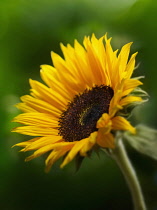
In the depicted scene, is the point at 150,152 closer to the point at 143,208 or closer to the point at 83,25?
the point at 143,208

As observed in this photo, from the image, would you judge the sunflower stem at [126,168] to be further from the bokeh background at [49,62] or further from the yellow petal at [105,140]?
the bokeh background at [49,62]

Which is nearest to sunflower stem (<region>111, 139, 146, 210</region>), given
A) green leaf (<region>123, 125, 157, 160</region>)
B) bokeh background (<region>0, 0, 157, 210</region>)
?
green leaf (<region>123, 125, 157, 160</region>)

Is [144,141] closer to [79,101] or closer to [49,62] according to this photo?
[79,101]

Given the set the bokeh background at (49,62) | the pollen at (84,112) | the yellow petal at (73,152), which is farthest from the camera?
the bokeh background at (49,62)

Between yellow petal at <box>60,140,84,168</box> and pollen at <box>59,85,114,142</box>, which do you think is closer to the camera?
yellow petal at <box>60,140,84,168</box>

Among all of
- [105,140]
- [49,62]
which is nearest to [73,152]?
[105,140]

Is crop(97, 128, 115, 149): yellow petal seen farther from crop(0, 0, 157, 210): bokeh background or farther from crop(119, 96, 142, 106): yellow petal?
crop(0, 0, 157, 210): bokeh background

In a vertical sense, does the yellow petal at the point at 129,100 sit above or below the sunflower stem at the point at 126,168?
above

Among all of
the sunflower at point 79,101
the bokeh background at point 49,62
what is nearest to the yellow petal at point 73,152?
the sunflower at point 79,101

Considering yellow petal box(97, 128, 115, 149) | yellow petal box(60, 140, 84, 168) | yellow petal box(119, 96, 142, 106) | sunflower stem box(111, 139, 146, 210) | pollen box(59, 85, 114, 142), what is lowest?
sunflower stem box(111, 139, 146, 210)
